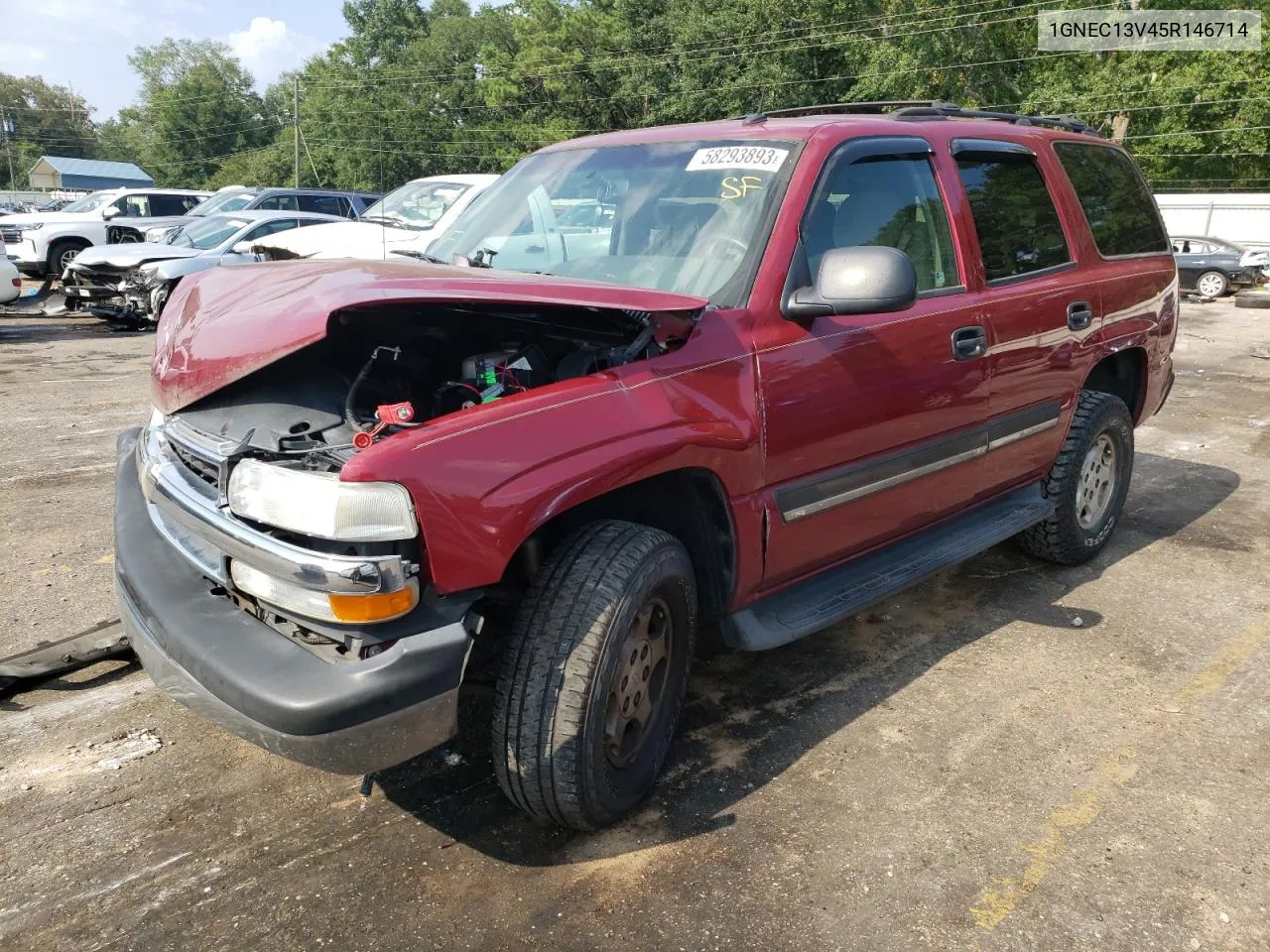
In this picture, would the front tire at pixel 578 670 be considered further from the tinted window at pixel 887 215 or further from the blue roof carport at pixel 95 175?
the blue roof carport at pixel 95 175

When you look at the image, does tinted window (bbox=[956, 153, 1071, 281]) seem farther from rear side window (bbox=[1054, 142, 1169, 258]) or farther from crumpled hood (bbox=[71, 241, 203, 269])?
crumpled hood (bbox=[71, 241, 203, 269])

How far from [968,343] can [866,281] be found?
1.00 metres

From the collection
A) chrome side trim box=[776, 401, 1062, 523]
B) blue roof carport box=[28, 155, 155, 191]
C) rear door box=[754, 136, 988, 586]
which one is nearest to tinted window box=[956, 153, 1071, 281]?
rear door box=[754, 136, 988, 586]

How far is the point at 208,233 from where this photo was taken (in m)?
12.6

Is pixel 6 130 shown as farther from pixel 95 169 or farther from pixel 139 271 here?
pixel 139 271

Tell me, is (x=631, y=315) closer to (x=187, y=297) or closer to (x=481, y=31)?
(x=187, y=297)

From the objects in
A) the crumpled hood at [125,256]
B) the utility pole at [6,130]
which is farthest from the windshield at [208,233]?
the utility pole at [6,130]

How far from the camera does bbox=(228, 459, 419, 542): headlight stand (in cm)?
204

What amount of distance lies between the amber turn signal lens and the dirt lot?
786 mm

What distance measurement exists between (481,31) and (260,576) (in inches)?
3026

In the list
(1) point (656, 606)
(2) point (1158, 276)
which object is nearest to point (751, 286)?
(1) point (656, 606)

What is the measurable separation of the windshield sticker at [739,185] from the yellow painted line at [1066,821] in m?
2.11

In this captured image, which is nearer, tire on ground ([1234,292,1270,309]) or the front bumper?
the front bumper

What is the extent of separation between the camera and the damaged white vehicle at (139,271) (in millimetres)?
11227
